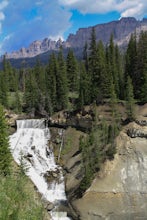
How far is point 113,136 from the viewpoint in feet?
184

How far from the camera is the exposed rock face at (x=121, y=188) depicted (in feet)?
152

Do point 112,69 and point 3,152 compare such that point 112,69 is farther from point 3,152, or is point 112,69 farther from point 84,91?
point 3,152

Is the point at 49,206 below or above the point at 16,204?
below

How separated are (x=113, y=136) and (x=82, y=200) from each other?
483 inches

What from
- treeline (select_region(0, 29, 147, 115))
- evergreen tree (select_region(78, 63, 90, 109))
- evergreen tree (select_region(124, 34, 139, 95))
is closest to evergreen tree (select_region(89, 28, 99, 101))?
treeline (select_region(0, 29, 147, 115))

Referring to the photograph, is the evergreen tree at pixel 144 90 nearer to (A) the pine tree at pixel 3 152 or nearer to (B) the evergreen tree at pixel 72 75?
(B) the evergreen tree at pixel 72 75

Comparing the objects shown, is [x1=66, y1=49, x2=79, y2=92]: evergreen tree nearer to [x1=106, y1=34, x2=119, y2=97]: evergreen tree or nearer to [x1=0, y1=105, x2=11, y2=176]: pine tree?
[x1=106, y1=34, x2=119, y2=97]: evergreen tree

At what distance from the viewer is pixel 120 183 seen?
50.4 m

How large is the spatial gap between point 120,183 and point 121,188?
867mm

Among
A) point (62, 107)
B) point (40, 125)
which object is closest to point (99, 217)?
point (40, 125)

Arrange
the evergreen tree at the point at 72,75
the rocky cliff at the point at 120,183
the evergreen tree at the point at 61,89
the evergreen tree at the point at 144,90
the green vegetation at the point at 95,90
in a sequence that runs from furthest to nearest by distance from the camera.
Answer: the evergreen tree at the point at 72,75
the evergreen tree at the point at 61,89
the evergreen tree at the point at 144,90
the green vegetation at the point at 95,90
the rocky cliff at the point at 120,183

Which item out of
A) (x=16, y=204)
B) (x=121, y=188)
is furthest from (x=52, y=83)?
(x=16, y=204)

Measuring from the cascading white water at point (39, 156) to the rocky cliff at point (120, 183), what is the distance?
1796 millimetres

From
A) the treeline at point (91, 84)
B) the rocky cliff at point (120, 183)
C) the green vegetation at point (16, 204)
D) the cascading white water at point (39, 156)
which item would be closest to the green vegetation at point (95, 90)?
the treeline at point (91, 84)
